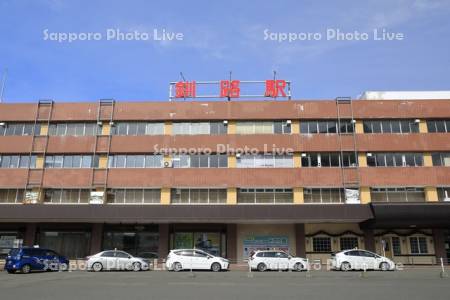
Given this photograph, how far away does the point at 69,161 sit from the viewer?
35875 millimetres

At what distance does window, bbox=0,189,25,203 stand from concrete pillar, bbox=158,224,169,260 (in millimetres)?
12381

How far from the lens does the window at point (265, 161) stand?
1378 inches

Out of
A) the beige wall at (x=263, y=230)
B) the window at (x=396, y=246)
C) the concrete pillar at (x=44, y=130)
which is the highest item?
the concrete pillar at (x=44, y=130)

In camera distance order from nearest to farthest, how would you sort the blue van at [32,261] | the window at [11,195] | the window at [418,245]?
the blue van at [32,261] → the window at [418,245] → the window at [11,195]

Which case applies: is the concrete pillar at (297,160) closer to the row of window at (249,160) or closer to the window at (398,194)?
the row of window at (249,160)

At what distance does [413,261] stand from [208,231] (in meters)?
16.7

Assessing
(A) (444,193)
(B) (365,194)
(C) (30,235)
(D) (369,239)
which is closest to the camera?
(D) (369,239)

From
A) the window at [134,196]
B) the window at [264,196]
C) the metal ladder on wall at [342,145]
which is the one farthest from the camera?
the window at [134,196]

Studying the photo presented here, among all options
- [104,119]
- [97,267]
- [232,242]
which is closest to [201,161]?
[232,242]

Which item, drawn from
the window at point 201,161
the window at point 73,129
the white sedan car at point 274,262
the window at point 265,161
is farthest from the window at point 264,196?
the window at point 73,129

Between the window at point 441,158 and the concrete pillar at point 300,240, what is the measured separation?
1246 centimetres

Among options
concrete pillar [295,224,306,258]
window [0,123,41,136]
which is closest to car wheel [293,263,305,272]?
concrete pillar [295,224,306,258]

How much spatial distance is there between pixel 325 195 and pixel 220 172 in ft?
29.4

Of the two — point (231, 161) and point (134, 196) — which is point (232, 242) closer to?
point (231, 161)
